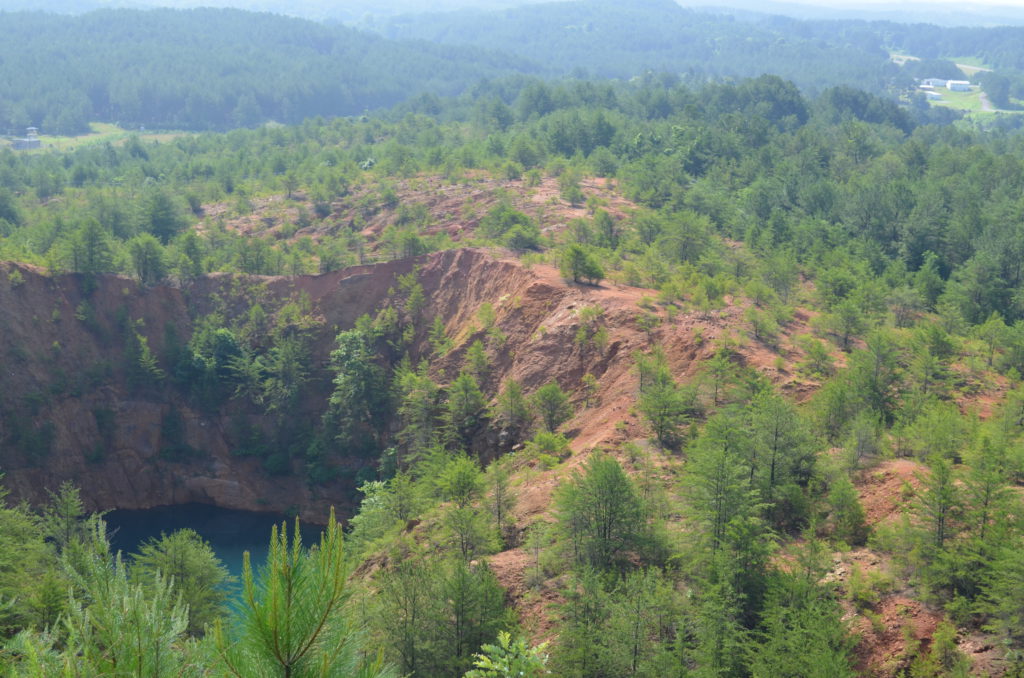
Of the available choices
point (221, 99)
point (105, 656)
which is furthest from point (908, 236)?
point (221, 99)

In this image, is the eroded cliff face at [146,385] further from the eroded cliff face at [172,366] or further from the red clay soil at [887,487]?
the red clay soil at [887,487]

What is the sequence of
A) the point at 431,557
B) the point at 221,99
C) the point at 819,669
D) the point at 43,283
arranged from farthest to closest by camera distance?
1. the point at 221,99
2. the point at 43,283
3. the point at 431,557
4. the point at 819,669

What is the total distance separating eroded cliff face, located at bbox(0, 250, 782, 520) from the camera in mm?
55469

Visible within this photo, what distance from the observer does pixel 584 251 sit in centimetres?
5562

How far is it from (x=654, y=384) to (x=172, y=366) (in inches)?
1480

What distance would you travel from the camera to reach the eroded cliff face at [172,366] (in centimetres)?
5547

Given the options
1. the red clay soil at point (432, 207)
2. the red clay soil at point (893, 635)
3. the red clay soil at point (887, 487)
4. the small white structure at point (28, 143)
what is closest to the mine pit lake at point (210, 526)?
the red clay soil at point (432, 207)

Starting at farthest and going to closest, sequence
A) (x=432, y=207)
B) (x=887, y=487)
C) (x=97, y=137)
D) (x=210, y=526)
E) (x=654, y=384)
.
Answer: (x=97, y=137) → (x=432, y=207) → (x=210, y=526) → (x=654, y=384) → (x=887, y=487)

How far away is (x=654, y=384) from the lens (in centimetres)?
4441

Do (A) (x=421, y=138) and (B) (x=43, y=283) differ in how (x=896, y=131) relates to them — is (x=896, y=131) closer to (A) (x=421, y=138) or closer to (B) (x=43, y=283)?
(A) (x=421, y=138)

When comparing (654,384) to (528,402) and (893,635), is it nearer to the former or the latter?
(528,402)

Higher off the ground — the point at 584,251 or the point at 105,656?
the point at 105,656

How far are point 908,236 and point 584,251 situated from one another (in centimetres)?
3074

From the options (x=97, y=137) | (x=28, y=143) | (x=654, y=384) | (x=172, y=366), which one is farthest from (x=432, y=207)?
(x=97, y=137)
